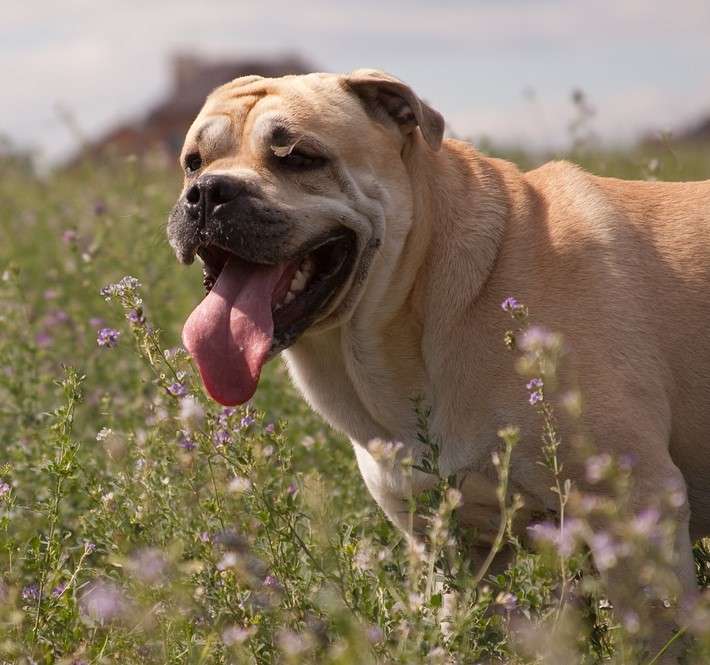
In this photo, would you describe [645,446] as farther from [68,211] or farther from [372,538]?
[68,211]

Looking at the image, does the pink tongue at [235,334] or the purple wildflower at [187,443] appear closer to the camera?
the purple wildflower at [187,443]

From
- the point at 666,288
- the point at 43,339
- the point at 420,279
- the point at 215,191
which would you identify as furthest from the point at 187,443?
the point at 43,339

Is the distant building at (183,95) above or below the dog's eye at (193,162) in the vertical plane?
below

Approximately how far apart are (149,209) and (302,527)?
456 centimetres

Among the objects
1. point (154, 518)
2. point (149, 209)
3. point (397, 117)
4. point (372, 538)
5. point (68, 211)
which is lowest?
point (68, 211)

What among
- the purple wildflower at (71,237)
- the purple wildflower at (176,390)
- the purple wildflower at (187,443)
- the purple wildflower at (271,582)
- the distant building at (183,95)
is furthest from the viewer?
the distant building at (183,95)

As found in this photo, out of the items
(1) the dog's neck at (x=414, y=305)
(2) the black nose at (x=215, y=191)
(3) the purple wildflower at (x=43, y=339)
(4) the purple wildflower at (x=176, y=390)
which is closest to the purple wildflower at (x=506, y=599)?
(1) the dog's neck at (x=414, y=305)

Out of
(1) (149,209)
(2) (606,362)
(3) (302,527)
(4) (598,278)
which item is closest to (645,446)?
(2) (606,362)

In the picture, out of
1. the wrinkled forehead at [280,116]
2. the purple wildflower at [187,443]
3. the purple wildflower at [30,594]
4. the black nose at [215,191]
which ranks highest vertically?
the wrinkled forehead at [280,116]

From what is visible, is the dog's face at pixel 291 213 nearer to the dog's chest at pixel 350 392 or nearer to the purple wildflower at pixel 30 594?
the dog's chest at pixel 350 392

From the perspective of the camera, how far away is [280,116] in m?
4.07

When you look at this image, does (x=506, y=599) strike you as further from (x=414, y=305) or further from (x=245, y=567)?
(x=414, y=305)

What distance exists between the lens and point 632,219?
412 centimetres

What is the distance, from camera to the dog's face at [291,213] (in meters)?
3.90
